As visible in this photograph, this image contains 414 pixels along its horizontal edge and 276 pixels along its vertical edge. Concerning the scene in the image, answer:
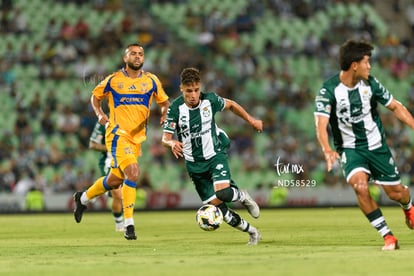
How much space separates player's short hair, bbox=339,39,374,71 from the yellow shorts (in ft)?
13.7

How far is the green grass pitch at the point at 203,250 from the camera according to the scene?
30.7 feet

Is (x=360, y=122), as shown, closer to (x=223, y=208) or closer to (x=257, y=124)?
(x=257, y=124)

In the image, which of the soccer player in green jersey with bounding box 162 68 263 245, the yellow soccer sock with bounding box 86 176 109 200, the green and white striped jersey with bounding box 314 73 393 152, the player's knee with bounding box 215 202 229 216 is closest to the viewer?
the green and white striped jersey with bounding box 314 73 393 152

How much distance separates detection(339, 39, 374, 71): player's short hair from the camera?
11.1 metres

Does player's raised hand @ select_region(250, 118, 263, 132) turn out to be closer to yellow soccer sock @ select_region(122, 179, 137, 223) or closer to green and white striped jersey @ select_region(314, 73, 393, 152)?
A: green and white striped jersey @ select_region(314, 73, 393, 152)

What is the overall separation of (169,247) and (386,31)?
70.1 ft

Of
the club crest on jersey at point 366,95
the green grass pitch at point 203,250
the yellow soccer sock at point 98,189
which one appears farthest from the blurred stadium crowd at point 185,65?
the club crest on jersey at point 366,95

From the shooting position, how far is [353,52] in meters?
11.1

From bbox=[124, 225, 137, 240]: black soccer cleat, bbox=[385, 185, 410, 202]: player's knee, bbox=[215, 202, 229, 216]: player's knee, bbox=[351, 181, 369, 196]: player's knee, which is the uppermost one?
bbox=[351, 181, 369, 196]: player's knee

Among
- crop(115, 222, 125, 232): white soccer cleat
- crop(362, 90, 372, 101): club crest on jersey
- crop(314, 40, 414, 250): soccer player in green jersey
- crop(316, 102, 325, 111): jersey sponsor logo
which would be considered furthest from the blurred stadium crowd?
crop(316, 102, 325, 111): jersey sponsor logo

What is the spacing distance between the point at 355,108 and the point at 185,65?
18.5m

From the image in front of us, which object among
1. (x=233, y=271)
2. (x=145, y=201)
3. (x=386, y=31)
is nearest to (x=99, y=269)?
(x=233, y=271)

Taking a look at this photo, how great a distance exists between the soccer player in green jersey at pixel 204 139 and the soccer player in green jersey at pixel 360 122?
1.78m

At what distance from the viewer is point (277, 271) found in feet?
29.6
